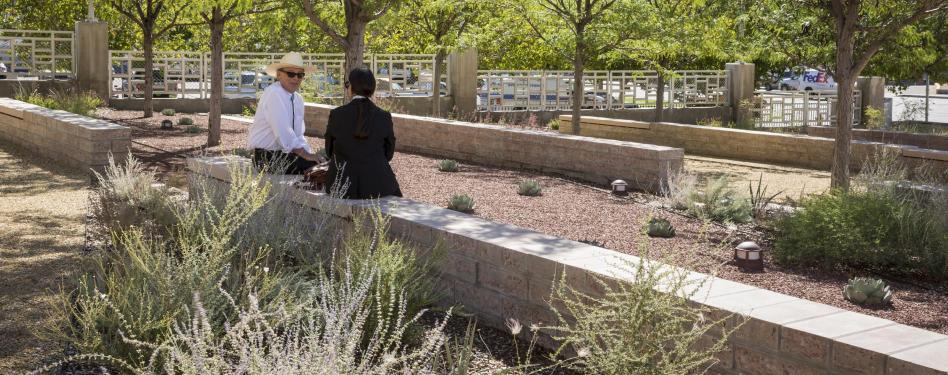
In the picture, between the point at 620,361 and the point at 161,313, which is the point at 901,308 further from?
the point at 161,313

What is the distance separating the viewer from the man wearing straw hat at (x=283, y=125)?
28.5ft

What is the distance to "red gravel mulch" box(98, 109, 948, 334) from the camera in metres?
7.07

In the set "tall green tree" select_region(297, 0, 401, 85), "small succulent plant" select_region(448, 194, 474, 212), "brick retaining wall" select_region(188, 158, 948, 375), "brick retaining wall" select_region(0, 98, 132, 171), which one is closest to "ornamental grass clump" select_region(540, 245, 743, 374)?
"brick retaining wall" select_region(188, 158, 948, 375)

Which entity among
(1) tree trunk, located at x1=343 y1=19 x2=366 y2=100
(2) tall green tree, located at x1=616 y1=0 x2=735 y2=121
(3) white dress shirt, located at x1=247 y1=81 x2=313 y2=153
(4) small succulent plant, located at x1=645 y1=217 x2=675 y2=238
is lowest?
(4) small succulent plant, located at x1=645 y1=217 x2=675 y2=238

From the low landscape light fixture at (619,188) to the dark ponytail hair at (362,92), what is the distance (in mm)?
4743

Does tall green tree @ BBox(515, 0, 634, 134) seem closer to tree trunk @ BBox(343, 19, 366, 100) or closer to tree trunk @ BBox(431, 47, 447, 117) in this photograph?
tree trunk @ BBox(343, 19, 366, 100)

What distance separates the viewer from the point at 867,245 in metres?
7.98

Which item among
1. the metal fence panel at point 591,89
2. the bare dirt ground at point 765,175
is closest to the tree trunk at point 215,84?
the bare dirt ground at point 765,175

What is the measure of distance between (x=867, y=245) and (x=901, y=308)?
47.2 inches

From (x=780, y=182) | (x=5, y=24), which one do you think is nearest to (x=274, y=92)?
(x=780, y=182)

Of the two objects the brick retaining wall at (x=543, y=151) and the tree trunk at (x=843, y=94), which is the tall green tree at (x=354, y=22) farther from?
the tree trunk at (x=843, y=94)

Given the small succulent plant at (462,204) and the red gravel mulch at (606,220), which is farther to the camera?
the small succulent plant at (462,204)

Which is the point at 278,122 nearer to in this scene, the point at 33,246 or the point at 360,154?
the point at 360,154

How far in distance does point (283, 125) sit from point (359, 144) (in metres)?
1.27
